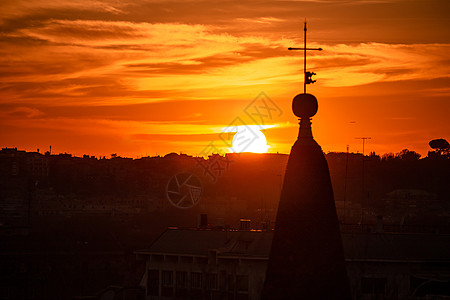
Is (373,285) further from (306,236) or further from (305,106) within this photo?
(306,236)

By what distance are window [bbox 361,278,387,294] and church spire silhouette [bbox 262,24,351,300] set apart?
18107 mm

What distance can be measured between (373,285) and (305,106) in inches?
753

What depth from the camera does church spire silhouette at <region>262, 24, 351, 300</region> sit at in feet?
41.6

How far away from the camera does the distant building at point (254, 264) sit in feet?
102

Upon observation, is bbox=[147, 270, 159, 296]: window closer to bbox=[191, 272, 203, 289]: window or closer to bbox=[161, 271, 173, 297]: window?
bbox=[161, 271, 173, 297]: window

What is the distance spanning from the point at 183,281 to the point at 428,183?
105407 millimetres

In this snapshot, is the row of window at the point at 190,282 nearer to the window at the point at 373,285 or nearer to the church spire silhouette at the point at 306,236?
the window at the point at 373,285

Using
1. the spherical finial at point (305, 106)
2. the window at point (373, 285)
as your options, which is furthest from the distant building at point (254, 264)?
the spherical finial at point (305, 106)

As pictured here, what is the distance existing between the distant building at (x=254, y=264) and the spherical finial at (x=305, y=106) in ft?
51.7

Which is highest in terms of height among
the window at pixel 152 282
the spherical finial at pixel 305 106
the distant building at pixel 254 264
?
the spherical finial at pixel 305 106

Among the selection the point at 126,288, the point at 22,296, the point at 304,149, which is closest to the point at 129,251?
the point at 22,296

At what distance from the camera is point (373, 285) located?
31.5m

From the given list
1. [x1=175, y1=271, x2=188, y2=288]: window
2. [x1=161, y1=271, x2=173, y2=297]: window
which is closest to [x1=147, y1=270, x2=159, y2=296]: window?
[x1=161, y1=271, x2=173, y2=297]: window

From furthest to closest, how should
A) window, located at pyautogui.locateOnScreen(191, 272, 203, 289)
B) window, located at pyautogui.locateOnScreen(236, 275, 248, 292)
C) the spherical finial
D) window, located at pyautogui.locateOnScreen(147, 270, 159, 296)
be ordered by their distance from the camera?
window, located at pyautogui.locateOnScreen(147, 270, 159, 296)
window, located at pyautogui.locateOnScreen(191, 272, 203, 289)
window, located at pyautogui.locateOnScreen(236, 275, 248, 292)
the spherical finial
